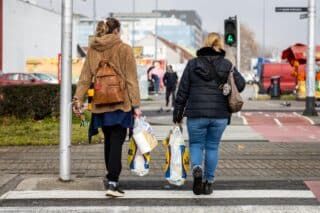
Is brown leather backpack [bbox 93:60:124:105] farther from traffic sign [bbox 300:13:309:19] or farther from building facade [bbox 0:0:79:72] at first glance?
building facade [bbox 0:0:79:72]

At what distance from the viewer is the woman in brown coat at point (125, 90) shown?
767cm

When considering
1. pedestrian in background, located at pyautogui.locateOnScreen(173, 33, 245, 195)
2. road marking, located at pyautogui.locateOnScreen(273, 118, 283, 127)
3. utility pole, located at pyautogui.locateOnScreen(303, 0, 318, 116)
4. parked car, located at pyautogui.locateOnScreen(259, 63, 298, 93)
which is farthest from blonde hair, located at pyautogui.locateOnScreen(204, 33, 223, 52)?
parked car, located at pyautogui.locateOnScreen(259, 63, 298, 93)

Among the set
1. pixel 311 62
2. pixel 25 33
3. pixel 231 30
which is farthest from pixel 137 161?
pixel 25 33

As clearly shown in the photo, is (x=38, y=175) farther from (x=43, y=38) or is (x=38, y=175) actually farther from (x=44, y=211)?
(x=43, y=38)

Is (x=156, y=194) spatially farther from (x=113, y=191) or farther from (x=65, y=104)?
(x=65, y=104)

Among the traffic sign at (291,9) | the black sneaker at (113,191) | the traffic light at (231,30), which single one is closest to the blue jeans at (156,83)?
the traffic sign at (291,9)

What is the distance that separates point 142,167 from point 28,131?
8.48 meters

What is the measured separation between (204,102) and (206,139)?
489 mm

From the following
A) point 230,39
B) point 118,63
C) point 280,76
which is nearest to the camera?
point 118,63

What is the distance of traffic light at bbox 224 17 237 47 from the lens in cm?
2256

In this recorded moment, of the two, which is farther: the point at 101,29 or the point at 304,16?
the point at 304,16

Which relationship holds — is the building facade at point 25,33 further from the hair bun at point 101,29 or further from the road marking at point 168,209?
the road marking at point 168,209

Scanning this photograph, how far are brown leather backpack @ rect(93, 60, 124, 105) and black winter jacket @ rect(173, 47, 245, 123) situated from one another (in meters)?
0.74

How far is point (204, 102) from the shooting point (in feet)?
25.9
